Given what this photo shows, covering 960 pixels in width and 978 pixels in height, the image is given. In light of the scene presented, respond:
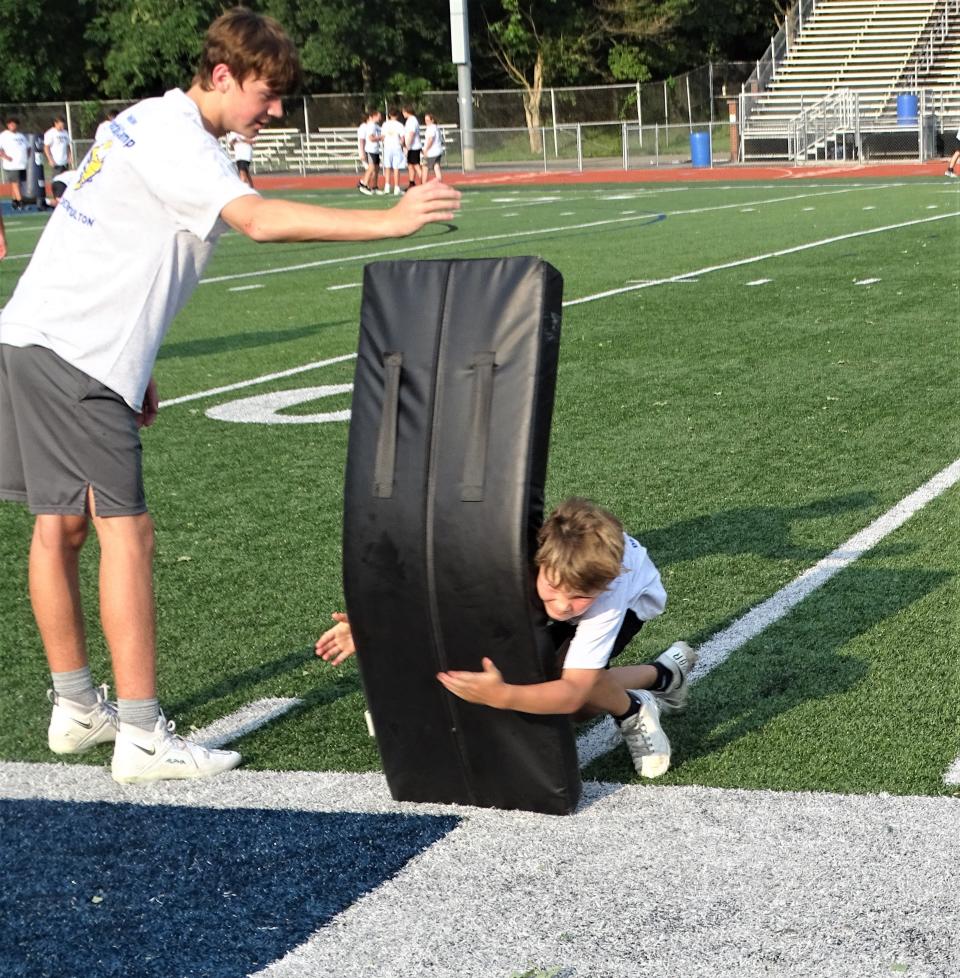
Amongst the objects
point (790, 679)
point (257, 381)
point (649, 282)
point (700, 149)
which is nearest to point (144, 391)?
point (790, 679)

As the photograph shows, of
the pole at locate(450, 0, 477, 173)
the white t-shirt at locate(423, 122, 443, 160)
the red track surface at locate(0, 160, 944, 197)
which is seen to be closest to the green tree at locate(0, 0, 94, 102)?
the red track surface at locate(0, 160, 944, 197)

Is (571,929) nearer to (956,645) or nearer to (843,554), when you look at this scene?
(956,645)

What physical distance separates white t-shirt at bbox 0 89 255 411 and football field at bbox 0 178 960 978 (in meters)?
0.66

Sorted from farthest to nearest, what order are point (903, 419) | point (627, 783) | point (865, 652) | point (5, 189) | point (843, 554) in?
point (5, 189), point (903, 419), point (843, 554), point (865, 652), point (627, 783)

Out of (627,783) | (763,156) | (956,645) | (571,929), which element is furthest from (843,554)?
(763,156)

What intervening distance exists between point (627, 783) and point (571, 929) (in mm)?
767

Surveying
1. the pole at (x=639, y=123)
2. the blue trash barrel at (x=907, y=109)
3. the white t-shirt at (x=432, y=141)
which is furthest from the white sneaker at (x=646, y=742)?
the pole at (x=639, y=123)

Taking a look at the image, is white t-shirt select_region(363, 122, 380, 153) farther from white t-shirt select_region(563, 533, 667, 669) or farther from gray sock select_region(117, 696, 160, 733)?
white t-shirt select_region(563, 533, 667, 669)

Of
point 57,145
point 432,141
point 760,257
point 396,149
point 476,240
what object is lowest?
point 760,257

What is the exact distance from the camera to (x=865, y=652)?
466 centimetres

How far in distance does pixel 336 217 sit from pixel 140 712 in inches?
52.5

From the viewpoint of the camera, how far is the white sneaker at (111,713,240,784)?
13.1ft

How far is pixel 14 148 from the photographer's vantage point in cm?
3195

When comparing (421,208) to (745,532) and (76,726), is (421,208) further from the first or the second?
(745,532)
